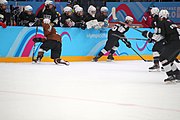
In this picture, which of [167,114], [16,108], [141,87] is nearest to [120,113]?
[167,114]

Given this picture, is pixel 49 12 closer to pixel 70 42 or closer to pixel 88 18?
pixel 70 42

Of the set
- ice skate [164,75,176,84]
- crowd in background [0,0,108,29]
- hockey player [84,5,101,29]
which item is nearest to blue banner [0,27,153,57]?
hockey player [84,5,101,29]

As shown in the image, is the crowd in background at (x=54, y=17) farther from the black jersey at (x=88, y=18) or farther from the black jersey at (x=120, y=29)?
the black jersey at (x=120, y=29)

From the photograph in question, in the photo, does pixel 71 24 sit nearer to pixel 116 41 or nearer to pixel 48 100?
pixel 116 41

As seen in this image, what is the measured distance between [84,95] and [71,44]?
7.64 meters

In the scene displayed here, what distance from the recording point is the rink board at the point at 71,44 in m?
13.7

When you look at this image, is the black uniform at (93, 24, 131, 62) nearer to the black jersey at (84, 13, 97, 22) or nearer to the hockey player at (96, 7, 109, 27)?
the hockey player at (96, 7, 109, 27)

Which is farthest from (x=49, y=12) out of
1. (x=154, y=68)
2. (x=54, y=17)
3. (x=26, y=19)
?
(x=154, y=68)

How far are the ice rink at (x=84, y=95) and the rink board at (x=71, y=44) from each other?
2.14 m

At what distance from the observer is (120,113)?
5.92m

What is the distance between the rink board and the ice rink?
2136 mm

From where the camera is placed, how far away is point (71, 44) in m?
15.1

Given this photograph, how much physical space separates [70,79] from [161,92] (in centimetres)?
229

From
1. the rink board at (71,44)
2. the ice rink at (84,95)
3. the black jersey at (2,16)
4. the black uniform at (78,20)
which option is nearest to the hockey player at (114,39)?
the rink board at (71,44)
